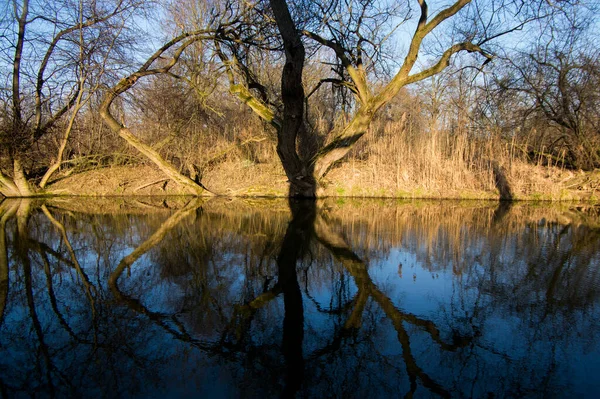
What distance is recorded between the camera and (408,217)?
307 inches

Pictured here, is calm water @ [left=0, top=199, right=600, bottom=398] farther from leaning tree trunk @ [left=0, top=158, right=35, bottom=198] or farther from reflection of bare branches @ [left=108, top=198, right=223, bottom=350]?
leaning tree trunk @ [left=0, top=158, right=35, bottom=198]

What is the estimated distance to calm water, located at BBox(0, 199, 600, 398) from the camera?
81.9 inches

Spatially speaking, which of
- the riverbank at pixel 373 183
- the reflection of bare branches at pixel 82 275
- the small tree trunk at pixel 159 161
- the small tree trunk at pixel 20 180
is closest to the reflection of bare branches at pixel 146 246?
the reflection of bare branches at pixel 82 275

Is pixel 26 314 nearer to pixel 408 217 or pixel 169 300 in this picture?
pixel 169 300

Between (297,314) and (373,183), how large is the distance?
372 inches

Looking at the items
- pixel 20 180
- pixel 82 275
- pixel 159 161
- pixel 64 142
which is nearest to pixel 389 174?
pixel 159 161

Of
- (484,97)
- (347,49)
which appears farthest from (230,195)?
(484,97)

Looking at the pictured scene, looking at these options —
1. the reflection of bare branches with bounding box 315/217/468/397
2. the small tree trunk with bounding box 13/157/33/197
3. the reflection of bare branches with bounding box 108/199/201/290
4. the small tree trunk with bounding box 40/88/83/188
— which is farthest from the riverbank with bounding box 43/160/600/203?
the reflection of bare branches with bounding box 315/217/468/397

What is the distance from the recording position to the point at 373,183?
472 inches

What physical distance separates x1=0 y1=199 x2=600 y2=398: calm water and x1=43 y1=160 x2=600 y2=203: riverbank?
19.9ft

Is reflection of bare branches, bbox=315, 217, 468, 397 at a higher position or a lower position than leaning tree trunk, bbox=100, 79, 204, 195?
lower

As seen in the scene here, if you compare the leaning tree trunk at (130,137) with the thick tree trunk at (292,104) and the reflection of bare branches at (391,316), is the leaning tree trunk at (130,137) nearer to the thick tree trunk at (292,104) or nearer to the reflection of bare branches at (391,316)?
the thick tree trunk at (292,104)

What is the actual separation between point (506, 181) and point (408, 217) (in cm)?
577

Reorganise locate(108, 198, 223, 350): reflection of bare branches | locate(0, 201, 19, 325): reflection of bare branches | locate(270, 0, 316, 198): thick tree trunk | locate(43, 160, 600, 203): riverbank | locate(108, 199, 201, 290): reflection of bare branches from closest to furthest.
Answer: locate(108, 198, 223, 350): reflection of bare branches < locate(0, 201, 19, 325): reflection of bare branches < locate(108, 199, 201, 290): reflection of bare branches < locate(270, 0, 316, 198): thick tree trunk < locate(43, 160, 600, 203): riverbank
